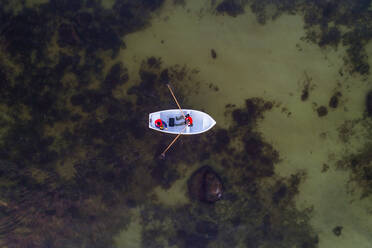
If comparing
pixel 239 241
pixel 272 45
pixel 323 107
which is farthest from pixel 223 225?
pixel 272 45

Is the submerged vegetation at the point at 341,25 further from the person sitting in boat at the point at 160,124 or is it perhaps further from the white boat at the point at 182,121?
the person sitting in boat at the point at 160,124

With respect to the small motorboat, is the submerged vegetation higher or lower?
higher

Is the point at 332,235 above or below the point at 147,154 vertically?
below

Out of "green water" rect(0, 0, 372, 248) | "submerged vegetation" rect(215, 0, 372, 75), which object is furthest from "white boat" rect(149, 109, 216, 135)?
"submerged vegetation" rect(215, 0, 372, 75)

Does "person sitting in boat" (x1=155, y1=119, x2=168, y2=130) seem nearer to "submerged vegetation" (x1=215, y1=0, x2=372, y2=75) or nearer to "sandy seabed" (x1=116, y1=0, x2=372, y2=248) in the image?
"sandy seabed" (x1=116, y1=0, x2=372, y2=248)

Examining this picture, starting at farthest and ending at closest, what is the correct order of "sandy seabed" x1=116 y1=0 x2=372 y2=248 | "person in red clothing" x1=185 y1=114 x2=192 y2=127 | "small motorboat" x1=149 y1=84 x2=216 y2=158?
"sandy seabed" x1=116 y1=0 x2=372 y2=248 < "small motorboat" x1=149 y1=84 x2=216 y2=158 < "person in red clothing" x1=185 y1=114 x2=192 y2=127

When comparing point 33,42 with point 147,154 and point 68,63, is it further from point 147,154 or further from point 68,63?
point 147,154

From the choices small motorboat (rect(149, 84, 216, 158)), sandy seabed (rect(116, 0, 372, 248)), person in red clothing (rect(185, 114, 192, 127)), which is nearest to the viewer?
person in red clothing (rect(185, 114, 192, 127))
